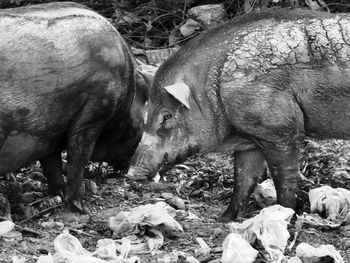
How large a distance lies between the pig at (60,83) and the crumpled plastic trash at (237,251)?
1674mm

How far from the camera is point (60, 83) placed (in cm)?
653

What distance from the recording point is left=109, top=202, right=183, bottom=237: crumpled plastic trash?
6.08 m

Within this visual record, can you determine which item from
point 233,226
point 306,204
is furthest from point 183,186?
point 233,226

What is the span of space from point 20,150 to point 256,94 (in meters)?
1.67

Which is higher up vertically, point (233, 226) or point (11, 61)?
point (11, 61)

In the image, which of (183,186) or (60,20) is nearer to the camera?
(60,20)

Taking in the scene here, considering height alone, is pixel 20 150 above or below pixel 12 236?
above

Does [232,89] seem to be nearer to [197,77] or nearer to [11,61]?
[197,77]

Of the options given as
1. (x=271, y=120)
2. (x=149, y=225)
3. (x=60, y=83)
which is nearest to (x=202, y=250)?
(x=149, y=225)

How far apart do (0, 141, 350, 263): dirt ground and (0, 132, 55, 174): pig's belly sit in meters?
0.32

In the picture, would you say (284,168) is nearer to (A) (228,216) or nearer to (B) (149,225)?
(A) (228,216)

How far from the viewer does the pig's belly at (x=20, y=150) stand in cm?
652

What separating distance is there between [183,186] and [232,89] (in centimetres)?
158

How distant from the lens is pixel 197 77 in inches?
258
